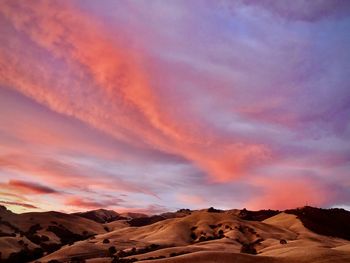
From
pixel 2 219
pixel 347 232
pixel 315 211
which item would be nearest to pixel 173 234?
pixel 2 219

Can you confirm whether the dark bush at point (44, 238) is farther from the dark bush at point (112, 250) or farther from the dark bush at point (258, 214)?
the dark bush at point (258, 214)

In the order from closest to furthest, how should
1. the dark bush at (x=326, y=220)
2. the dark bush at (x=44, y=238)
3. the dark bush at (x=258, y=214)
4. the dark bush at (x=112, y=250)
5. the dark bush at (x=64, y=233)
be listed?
the dark bush at (x=112, y=250) < the dark bush at (x=44, y=238) < the dark bush at (x=64, y=233) < the dark bush at (x=326, y=220) < the dark bush at (x=258, y=214)

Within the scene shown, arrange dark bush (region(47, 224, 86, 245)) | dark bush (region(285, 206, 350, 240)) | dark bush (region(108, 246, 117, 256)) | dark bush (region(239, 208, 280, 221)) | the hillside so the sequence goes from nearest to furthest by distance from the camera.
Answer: the hillside < dark bush (region(108, 246, 117, 256)) < dark bush (region(47, 224, 86, 245)) < dark bush (region(285, 206, 350, 240)) < dark bush (region(239, 208, 280, 221))

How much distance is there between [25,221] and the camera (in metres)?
115

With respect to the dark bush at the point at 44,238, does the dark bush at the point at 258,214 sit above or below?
above

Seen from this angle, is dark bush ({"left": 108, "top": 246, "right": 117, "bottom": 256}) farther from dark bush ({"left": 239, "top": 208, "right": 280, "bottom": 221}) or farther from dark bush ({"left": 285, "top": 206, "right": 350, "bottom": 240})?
dark bush ({"left": 239, "top": 208, "right": 280, "bottom": 221})

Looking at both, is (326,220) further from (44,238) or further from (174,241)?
(44,238)

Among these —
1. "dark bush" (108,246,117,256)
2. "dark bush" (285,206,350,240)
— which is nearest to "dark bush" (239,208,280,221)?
"dark bush" (285,206,350,240)

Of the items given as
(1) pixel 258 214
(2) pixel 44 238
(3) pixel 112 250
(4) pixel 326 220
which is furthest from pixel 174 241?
(1) pixel 258 214

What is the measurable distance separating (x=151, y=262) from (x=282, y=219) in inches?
4076

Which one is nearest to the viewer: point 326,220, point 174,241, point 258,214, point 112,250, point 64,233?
point 112,250

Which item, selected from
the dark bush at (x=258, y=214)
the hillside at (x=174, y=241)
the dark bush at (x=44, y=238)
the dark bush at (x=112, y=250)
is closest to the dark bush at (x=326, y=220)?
the hillside at (x=174, y=241)

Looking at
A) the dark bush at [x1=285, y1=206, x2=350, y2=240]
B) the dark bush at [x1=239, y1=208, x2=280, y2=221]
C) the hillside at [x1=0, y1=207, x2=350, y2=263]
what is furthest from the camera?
the dark bush at [x1=239, y1=208, x2=280, y2=221]

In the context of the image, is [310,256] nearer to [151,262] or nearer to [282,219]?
[151,262]
